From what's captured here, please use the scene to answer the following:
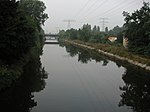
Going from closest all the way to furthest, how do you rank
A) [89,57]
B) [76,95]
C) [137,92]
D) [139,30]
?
[76,95], [137,92], [139,30], [89,57]

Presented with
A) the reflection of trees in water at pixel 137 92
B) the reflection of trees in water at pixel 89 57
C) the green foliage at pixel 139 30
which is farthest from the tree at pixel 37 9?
the reflection of trees in water at pixel 137 92

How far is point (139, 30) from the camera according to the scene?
170ft

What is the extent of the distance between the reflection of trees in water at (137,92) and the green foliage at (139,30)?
1836cm

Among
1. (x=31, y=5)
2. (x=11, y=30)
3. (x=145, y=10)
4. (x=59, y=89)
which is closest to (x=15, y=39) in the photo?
(x=11, y=30)

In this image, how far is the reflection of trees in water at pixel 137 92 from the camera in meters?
19.1

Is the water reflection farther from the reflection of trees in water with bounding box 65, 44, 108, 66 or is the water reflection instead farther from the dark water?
the reflection of trees in water with bounding box 65, 44, 108, 66

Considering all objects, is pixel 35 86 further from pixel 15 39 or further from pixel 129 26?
pixel 129 26

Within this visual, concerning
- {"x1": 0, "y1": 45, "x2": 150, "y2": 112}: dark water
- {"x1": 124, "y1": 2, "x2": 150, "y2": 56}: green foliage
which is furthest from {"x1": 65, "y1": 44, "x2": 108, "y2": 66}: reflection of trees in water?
{"x1": 0, "y1": 45, "x2": 150, "y2": 112}: dark water

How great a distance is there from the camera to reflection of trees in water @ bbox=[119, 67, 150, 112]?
753 inches

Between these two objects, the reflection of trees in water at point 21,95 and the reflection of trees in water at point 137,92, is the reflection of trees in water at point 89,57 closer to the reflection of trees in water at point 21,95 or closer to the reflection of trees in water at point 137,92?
the reflection of trees in water at point 137,92

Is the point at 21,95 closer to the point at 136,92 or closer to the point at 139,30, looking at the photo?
the point at 136,92

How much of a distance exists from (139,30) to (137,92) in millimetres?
30307

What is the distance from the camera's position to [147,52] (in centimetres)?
4859

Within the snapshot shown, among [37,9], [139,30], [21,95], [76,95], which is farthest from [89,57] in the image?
[21,95]
